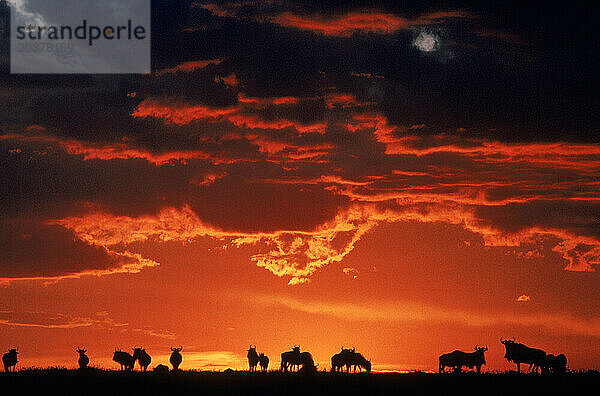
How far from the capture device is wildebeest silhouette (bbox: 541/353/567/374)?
47.9 meters

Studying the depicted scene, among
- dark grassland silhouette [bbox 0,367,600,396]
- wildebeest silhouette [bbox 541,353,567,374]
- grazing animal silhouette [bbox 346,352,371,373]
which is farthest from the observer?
grazing animal silhouette [bbox 346,352,371,373]

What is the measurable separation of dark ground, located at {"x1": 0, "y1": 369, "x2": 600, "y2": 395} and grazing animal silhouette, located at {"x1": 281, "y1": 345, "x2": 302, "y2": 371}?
10010 mm

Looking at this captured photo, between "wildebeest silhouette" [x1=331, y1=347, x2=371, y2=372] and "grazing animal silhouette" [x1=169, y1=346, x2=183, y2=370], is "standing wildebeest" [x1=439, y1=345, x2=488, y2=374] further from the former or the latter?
"grazing animal silhouette" [x1=169, y1=346, x2=183, y2=370]

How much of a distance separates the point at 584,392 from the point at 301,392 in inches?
488

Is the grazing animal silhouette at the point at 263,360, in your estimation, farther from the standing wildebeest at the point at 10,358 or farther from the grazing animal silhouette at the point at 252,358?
the standing wildebeest at the point at 10,358

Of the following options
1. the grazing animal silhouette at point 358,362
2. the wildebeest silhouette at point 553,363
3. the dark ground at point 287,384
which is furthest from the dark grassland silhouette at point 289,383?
the grazing animal silhouette at point 358,362

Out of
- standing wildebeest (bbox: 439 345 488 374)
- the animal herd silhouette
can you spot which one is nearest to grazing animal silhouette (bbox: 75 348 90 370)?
the animal herd silhouette

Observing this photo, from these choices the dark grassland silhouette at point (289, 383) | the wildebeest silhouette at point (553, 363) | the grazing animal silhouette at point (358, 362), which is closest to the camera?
the dark grassland silhouette at point (289, 383)

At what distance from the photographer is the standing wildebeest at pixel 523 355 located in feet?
162

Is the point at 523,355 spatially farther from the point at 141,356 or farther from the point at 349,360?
the point at 141,356

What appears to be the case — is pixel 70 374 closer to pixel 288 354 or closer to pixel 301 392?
pixel 301 392

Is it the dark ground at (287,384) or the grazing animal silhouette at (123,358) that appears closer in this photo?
the dark ground at (287,384)

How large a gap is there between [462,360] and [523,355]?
3.58m

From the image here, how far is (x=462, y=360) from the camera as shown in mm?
50812
